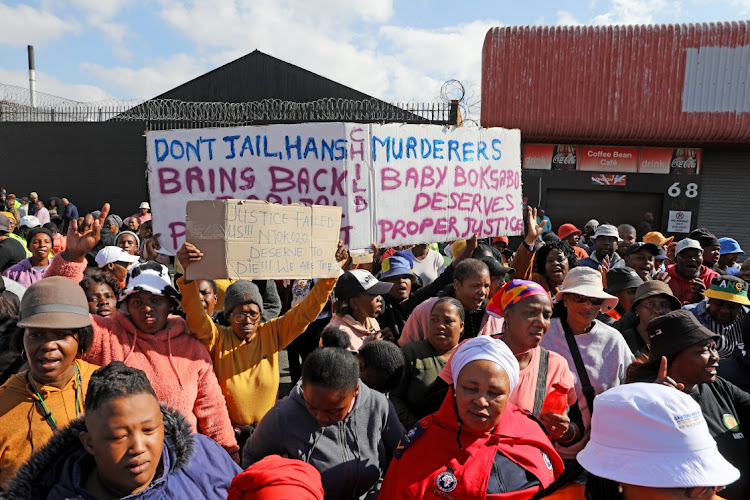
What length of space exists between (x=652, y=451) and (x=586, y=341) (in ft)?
6.31

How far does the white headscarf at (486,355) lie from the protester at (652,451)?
69 centimetres

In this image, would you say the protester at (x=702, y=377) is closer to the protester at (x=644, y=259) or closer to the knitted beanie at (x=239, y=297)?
the knitted beanie at (x=239, y=297)

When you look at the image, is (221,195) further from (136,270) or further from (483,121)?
(483,121)

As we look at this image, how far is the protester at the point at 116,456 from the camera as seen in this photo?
1820 mm

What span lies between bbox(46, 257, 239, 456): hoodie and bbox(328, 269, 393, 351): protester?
1.04m

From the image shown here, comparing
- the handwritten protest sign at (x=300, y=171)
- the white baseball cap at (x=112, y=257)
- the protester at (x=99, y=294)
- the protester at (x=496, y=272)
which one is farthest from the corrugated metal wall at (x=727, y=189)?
the protester at (x=99, y=294)

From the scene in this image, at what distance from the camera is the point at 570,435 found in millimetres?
2742

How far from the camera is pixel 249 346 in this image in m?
3.46

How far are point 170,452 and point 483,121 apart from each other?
15.4 metres

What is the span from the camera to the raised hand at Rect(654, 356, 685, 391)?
8.25 ft

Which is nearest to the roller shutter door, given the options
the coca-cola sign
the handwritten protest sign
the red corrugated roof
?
the red corrugated roof

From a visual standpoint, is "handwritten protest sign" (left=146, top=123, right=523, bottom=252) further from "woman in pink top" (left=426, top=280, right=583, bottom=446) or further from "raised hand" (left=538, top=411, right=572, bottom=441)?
"raised hand" (left=538, top=411, right=572, bottom=441)

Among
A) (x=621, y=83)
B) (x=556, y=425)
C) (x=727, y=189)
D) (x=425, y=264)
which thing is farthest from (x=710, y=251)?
(x=727, y=189)

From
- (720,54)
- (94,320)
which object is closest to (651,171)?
(720,54)
